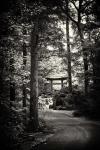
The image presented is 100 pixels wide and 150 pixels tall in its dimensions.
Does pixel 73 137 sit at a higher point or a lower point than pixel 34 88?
lower

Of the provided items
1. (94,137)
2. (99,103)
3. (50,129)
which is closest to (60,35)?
(99,103)

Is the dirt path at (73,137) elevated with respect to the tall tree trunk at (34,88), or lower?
lower

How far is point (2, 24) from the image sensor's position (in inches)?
299

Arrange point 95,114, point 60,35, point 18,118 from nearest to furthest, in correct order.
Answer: point 18,118 < point 60,35 < point 95,114

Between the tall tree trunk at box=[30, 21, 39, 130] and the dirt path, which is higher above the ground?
the tall tree trunk at box=[30, 21, 39, 130]

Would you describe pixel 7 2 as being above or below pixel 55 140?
above

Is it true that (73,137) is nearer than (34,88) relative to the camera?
Yes

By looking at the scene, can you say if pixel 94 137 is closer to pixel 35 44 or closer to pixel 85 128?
pixel 85 128

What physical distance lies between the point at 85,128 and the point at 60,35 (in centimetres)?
644

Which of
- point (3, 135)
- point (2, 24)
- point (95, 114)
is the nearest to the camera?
point (3, 135)

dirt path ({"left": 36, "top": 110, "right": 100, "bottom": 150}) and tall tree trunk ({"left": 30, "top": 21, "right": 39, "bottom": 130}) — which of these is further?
tall tree trunk ({"left": 30, "top": 21, "right": 39, "bottom": 130})

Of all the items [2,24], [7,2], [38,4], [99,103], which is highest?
[38,4]

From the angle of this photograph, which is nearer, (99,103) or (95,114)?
(99,103)

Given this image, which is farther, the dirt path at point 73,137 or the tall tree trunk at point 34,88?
the tall tree trunk at point 34,88
